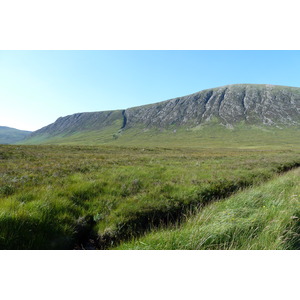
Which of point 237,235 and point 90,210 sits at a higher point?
point 90,210

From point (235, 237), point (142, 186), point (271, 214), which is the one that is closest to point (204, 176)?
point (142, 186)

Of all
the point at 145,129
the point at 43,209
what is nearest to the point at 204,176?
the point at 43,209

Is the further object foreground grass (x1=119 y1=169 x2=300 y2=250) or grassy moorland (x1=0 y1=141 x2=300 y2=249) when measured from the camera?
grassy moorland (x1=0 y1=141 x2=300 y2=249)

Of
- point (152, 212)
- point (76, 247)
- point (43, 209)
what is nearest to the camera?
point (76, 247)

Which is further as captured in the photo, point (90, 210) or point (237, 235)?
point (90, 210)

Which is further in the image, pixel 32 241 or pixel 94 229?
pixel 94 229

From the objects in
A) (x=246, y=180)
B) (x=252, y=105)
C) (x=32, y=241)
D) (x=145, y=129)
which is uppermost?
(x=252, y=105)

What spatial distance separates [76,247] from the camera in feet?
15.1

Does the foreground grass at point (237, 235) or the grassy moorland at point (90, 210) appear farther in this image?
the grassy moorland at point (90, 210)

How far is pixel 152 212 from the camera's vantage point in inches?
248

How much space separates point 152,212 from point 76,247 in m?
2.77

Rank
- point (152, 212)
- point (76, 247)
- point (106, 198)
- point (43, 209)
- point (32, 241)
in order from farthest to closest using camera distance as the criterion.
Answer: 1. point (106, 198)
2. point (152, 212)
3. point (43, 209)
4. point (76, 247)
5. point (32, 241)

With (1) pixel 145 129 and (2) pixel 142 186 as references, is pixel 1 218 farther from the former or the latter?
(1) pixel 145 129

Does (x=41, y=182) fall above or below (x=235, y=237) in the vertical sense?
above
